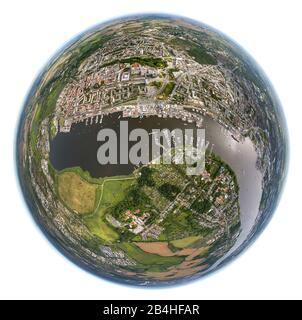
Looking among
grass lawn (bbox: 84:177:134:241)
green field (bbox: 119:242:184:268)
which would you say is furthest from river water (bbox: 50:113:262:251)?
green field (bbox: 119:242:184:268)

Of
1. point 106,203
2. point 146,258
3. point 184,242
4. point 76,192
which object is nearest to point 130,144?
point 106,203

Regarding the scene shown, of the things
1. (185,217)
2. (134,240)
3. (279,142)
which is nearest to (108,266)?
(134,240)

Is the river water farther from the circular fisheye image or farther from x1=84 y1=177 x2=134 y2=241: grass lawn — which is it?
x1=84 y1=177 x2=134 y2=241: grass lawn

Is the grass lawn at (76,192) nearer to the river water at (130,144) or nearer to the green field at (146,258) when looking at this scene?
the river water at (130,144)

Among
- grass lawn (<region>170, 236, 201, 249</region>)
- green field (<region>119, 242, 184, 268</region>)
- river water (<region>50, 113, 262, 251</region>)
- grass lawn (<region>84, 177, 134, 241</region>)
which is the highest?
river water (<region>50, 113, 262, 251</region>)

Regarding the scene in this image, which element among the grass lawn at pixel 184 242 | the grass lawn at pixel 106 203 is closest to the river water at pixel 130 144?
the grass lawn at pixel 106 203

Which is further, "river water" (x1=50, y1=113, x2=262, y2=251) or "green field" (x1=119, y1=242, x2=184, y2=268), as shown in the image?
"green field" (x1=119, y1=242, x2=184, y2=268)

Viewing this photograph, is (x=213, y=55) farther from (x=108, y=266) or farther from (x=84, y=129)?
(x=108, y=266)
